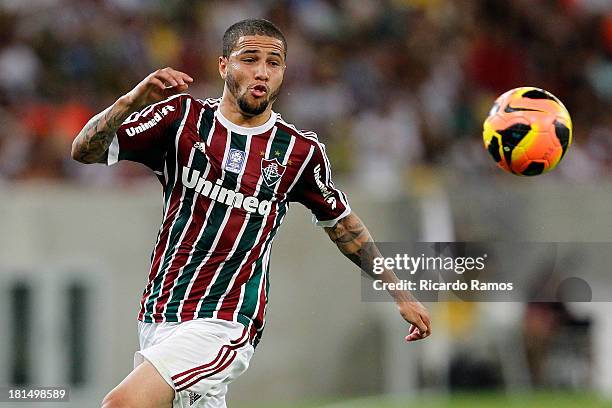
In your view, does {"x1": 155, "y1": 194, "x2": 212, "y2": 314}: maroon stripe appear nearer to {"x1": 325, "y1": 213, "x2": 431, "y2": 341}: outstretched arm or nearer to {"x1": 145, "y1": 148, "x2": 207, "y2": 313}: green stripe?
{"x1": 145, "y1": 148, "x2": 207, "y2": 313}: green stripe

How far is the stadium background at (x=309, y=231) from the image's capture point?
12.1m

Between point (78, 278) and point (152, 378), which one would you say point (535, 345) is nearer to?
point (78, 278)

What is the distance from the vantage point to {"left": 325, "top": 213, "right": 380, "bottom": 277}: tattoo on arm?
21.8 feet

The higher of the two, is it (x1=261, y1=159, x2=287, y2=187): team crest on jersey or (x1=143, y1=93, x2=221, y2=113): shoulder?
(x1=143, y1=93, x2=221, y2=113): shoulder

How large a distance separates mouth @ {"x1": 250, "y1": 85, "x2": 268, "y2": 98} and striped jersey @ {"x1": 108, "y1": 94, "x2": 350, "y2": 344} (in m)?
0.22

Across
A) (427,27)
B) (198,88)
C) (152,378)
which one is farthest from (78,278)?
(152,378)

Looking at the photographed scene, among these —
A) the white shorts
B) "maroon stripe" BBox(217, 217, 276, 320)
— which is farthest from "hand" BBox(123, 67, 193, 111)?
the white shorts

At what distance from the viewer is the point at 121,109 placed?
223 inches

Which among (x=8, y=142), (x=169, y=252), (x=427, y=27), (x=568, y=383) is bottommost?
(x=568, y=383)

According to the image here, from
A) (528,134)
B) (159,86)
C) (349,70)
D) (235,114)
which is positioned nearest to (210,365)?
(235,114)

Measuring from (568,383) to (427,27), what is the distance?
15.4 ft

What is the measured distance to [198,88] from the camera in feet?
43.4

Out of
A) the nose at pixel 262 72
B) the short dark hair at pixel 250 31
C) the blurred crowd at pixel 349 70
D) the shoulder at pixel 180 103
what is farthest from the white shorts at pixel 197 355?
the blurred crowd at pixel 349 70

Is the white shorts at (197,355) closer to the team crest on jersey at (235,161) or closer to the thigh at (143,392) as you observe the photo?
the thigh at (143,392)
